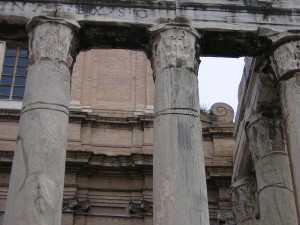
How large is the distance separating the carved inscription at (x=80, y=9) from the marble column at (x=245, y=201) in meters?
5.46

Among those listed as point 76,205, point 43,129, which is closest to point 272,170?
point 76,205

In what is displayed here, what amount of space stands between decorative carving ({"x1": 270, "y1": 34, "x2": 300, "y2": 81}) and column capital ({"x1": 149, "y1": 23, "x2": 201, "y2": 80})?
4.99 feet

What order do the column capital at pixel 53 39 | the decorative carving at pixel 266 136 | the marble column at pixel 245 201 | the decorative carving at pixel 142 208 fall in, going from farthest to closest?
the decorative carving at pixel 142 208 → the marble column at pixel 245 201 → the decorative carving at pixel 266 136 → the column capital at pixel 53 39

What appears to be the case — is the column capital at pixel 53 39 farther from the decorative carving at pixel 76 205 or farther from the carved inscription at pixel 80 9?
the decorative carving at pixel 76 205

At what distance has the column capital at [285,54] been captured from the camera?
11500 mm

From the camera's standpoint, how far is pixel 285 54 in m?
11.7

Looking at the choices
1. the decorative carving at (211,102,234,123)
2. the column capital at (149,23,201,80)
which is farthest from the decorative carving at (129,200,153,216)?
the column capital at (149,23,201,80)

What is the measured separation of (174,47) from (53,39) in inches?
88.1

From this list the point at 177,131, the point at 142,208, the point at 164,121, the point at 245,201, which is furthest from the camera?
the point at 142,208

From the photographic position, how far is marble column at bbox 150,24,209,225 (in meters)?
9.62

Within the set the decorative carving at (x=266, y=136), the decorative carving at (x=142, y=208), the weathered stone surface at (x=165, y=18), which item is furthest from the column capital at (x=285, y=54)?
the decorative carving at (x=142, y=208)

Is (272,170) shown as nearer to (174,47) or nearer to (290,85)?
(290,85)

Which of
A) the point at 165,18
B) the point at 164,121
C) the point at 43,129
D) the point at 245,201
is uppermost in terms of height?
the point at 165,18

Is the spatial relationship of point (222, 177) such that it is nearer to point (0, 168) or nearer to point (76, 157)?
point (76, 157)
